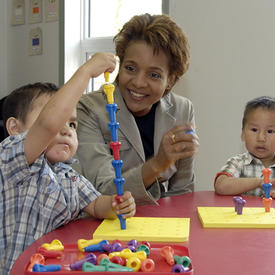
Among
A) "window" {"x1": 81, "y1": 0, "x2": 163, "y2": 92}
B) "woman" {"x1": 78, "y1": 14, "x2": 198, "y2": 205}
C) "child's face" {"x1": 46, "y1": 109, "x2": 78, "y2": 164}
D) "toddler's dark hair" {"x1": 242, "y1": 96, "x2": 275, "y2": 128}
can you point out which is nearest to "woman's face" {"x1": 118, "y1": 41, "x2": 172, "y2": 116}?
"woman" {"x1": 78, "y1": 14, "x2": 198, "y2": 205}

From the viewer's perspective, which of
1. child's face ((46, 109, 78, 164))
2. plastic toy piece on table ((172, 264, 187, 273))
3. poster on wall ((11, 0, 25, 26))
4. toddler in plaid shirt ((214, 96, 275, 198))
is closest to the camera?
plastic toy piece on table ((172, 264, 187, 273))

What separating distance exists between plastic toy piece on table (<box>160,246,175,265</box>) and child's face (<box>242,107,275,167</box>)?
0.99 m

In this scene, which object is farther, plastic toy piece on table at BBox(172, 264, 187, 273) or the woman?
the woman

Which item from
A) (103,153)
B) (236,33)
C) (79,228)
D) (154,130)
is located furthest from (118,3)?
(79,228)

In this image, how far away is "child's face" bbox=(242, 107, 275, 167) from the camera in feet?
5.24

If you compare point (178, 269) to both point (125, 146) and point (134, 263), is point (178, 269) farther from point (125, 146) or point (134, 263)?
point (125, 146)

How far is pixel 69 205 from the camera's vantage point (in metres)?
1.05

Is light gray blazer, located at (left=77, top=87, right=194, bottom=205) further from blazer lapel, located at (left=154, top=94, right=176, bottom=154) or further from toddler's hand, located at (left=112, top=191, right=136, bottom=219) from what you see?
toddler's hand, located at (left=112, top=191, right=136, bottom=219)

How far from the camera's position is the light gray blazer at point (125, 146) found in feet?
4.18

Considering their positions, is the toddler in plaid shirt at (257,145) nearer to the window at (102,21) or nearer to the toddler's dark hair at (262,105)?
the toddler's dark hair at (262,105)

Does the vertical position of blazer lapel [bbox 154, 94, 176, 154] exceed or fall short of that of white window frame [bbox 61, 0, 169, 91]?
it falls short

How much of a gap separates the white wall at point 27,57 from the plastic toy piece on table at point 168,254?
2.74 metres

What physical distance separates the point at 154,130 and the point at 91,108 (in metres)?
0.27

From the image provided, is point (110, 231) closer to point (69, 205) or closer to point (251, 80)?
point (69, 205)
